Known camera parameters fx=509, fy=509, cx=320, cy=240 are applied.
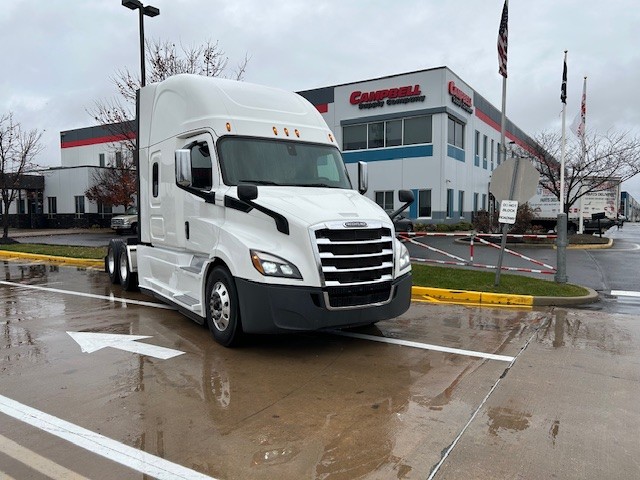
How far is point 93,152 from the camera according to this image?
156 feet

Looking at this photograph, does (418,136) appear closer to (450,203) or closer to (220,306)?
(450,203)

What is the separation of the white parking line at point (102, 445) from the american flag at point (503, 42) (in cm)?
2084

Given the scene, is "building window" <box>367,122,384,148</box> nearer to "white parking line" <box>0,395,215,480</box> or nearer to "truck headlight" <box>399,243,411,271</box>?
"truck headlight" <box>399,243,411,271</box>

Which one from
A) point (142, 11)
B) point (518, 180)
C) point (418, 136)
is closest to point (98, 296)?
point (518, 180)

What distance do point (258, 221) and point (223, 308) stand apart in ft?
3.87

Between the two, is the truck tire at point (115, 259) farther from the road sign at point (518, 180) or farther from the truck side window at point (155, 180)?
the road sign at point (518, 180)

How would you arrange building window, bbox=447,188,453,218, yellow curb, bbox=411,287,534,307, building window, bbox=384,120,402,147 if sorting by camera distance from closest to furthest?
yellow curb, bbox=411,287,534,307, building window, bbox=384,120,402,147, building window, bbox=447,188,453,218

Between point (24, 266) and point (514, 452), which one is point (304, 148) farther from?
point (24, 266)

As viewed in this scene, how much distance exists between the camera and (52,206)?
41031mm

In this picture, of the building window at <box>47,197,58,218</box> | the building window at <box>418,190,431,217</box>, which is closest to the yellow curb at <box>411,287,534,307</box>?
the building window at <box>418,190,431,217</box>

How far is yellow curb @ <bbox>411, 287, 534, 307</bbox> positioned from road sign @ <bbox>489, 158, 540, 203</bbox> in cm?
201

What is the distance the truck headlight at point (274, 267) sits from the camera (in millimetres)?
5562

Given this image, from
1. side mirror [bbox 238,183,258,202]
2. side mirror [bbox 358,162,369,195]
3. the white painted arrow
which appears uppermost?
side mirror [bbox 358,162,369,195]

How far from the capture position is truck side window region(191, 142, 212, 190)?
21.9ft
